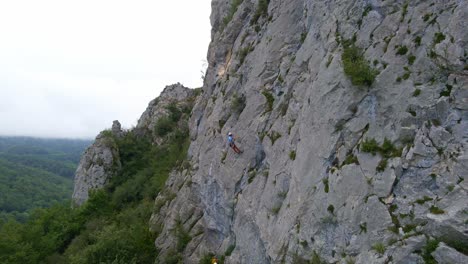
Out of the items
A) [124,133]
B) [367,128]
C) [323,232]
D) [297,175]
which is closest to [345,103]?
[367,128]

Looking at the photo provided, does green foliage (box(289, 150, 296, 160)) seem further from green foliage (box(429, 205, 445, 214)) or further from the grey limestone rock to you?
the grey limestone rock

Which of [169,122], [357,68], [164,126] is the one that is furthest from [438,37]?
[164,126]

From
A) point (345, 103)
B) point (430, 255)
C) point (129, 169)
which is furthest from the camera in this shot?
point (129, 169)

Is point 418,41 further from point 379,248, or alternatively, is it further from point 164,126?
point 164,126

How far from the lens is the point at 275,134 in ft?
68.6

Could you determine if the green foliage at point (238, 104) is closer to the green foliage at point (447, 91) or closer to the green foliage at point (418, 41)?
the green foliage at point (418, 41)

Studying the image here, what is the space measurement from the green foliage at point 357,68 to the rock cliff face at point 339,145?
0.13 m

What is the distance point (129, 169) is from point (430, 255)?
38386 mm

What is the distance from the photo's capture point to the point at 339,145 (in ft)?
50.8

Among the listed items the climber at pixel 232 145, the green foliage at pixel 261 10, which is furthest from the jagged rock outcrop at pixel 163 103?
the climber at pixel 232 145

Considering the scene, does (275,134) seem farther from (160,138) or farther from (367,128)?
(160,138)

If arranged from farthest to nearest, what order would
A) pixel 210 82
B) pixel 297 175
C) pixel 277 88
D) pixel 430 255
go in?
pixel 210 82
pixel 277 88
pixel 297 175
pixel 430 255

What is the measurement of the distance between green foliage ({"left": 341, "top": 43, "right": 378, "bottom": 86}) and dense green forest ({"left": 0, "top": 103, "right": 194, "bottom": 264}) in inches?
696

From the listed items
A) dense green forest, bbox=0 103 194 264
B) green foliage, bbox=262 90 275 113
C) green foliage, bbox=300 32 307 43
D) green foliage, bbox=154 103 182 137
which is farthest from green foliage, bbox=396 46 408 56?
green foliage, bbox=154 103 182 137
